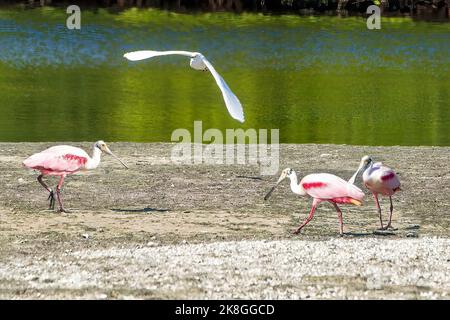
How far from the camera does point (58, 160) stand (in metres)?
13.8

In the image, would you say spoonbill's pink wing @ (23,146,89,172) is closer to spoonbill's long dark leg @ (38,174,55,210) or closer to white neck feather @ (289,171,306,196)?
spoonbill's long dark leg @ (38,174,55,210)

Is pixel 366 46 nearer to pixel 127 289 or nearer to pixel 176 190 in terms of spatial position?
pixel 176 190

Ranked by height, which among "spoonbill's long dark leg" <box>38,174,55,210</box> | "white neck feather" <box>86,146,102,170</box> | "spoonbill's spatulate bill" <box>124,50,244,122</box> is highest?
"spoonbill's spatulate bill" <box>124,50,244,122</box>

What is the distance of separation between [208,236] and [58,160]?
2253 mm

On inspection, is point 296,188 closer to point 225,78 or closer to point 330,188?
point 330,188

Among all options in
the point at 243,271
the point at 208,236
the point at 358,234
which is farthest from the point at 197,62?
the point at 243,271

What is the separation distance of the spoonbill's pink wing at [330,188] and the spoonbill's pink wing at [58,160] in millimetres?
3081

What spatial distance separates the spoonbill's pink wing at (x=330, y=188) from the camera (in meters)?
12.2

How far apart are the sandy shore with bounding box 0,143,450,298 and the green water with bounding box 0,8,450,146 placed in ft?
23.4

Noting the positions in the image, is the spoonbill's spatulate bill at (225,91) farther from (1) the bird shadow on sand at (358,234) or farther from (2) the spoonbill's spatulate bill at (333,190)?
(1) the bird shadow on sand at (358,234)

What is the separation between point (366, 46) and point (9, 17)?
18.4 metres

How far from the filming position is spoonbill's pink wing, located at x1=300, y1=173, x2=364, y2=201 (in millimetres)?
12188


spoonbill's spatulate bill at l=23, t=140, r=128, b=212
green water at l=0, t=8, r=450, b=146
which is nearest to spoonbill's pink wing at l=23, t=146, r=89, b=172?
spoonbill's spatulate bill at l=23, t=140, r=128, b=212
